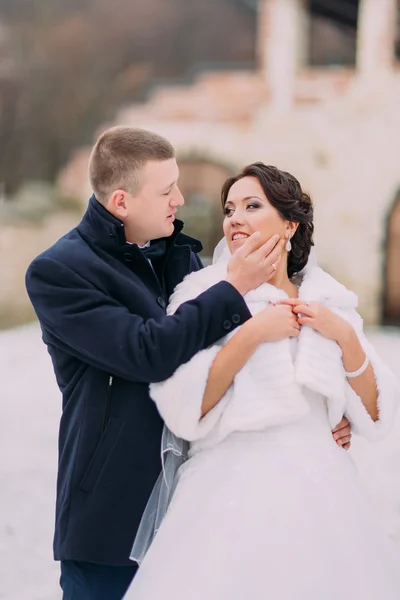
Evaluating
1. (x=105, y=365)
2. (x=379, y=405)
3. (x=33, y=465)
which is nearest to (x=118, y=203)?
(x=105, y=365)

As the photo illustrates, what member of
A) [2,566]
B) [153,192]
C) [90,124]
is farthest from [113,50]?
[153,192]

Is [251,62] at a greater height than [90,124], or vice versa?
[251,62]

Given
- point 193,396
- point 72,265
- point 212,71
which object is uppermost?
point 212,71

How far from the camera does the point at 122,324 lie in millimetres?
1567

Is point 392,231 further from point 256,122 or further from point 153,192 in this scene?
point 153,192

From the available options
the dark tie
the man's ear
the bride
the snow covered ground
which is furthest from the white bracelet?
the snow covered ground

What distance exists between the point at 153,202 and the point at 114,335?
0.36m

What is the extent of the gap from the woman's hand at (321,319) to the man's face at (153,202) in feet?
1.18

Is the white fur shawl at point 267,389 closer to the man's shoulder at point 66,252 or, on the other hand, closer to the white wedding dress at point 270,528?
the white wedding dress at point 270,528

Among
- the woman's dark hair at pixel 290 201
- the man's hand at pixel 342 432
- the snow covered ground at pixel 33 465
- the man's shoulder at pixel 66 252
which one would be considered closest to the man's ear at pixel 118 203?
the man's shoulder at pixel 66 252

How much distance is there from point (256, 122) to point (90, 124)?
1830 millimetres

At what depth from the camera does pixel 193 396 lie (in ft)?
5.23

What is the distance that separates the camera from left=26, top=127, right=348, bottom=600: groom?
1578 mm

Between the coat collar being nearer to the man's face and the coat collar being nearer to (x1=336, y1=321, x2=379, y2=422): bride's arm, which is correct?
the man's face
